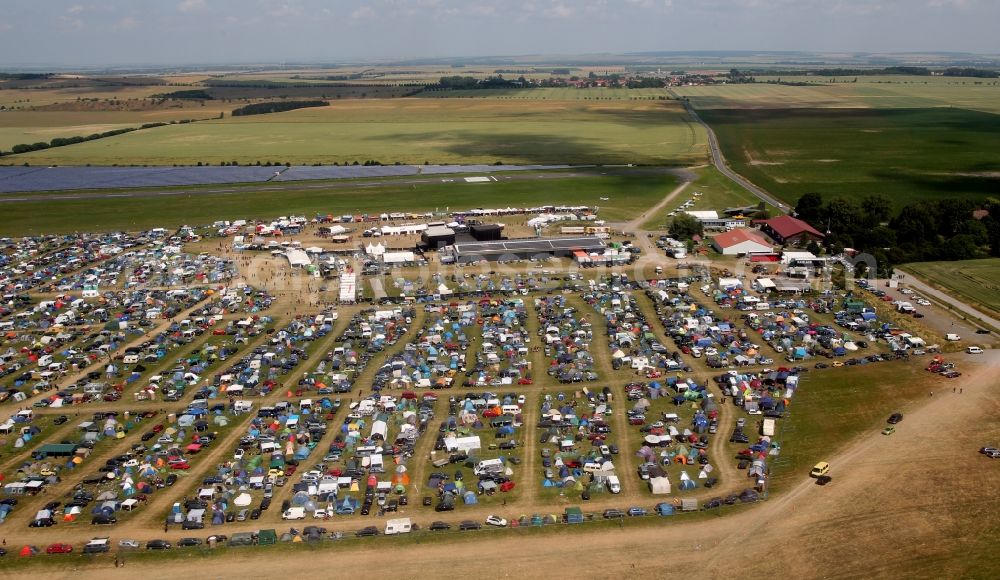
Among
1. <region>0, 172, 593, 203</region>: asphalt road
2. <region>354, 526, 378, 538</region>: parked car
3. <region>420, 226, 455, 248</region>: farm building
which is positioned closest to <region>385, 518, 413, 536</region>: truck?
<region>354, 526, 378, 538</region>: parked car

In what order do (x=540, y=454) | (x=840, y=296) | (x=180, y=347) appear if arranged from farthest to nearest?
(x=840, y=296)
(x=180, y=347)
(x=540, y=454)

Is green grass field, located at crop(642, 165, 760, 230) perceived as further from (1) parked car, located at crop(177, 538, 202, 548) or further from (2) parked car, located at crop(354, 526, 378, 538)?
(1) parked car, located at crop(177, 538, 202, 548)

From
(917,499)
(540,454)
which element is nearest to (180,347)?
(540,454)

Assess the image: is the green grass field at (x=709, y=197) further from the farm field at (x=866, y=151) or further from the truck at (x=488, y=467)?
the truck at (x=488, y=467)

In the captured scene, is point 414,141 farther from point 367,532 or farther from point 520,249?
point 367,532

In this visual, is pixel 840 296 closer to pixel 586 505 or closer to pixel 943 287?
pixel 943 287

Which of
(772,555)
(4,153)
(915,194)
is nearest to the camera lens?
(772,555)
